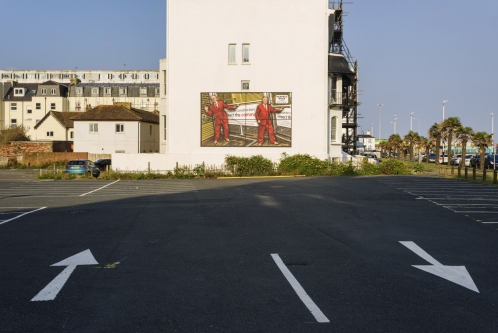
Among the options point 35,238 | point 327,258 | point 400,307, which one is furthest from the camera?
point 35,238

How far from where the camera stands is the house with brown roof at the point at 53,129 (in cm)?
7231

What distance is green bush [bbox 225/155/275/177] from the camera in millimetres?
38750

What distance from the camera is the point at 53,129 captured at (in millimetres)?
72500

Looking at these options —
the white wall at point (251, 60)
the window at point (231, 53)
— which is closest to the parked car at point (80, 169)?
the white wall at point (251, 60)

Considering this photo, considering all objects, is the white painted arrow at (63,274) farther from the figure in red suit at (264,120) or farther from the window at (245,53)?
the window at (245,53)

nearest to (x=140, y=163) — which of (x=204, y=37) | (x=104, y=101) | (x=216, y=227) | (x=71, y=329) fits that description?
(x=204, y=37)

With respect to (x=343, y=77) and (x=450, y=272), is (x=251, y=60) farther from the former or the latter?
(x=450, y=272)

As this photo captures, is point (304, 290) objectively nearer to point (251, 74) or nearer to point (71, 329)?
point (71, 329)

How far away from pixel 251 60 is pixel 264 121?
513cm

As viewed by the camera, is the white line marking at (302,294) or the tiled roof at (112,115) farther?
the tiled roof at (112,115)

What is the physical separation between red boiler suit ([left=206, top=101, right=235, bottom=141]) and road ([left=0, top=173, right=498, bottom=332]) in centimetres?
2290

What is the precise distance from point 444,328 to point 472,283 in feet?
Answer: 7.67

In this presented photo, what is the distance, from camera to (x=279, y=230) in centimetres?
1283

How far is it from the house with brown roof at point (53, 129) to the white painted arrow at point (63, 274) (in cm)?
6622
